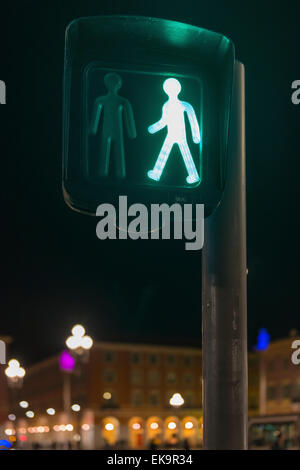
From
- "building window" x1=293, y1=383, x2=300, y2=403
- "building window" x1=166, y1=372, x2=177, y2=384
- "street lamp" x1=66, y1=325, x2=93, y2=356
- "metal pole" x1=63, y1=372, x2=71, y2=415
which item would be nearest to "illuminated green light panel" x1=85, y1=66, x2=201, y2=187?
"street lamp" x1=66, y1=325, x2=93, y2=356

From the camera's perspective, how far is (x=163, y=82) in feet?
9.21

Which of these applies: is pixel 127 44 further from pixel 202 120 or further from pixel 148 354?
pixel 148 354

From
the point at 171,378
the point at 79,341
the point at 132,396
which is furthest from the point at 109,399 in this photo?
the point at 79,341

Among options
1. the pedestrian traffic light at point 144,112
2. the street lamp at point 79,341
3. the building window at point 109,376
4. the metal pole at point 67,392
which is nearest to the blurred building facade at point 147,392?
the building window at point 109,376

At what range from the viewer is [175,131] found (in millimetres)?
2699

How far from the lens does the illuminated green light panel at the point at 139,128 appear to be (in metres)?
2.59

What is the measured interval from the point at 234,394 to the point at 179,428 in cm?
9299

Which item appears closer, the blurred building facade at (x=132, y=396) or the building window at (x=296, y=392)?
A: the building window at (x=296, y=392)

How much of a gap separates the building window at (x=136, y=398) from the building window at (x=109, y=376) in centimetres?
402

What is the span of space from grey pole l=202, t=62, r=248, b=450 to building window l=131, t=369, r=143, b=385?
93059 millimetres

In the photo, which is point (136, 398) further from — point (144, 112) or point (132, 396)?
point (144, 112)

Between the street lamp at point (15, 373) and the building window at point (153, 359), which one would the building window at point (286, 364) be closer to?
the building window at point (153, 359)

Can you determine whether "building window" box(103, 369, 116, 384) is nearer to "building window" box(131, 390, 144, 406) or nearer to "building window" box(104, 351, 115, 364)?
"building window" box(104, 351, 115, 364)
